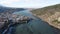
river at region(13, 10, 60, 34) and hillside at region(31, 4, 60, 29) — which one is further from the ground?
hillside at region(31, 4, 60, 29)

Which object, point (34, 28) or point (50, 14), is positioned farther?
point (50, 14)

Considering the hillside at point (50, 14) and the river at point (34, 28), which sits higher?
the hillside at point (50, 14)

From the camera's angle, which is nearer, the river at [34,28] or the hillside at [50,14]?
the river at [34,28]

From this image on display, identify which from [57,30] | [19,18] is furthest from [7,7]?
[57,30]

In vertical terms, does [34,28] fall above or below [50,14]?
below

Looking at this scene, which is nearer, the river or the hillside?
the river
